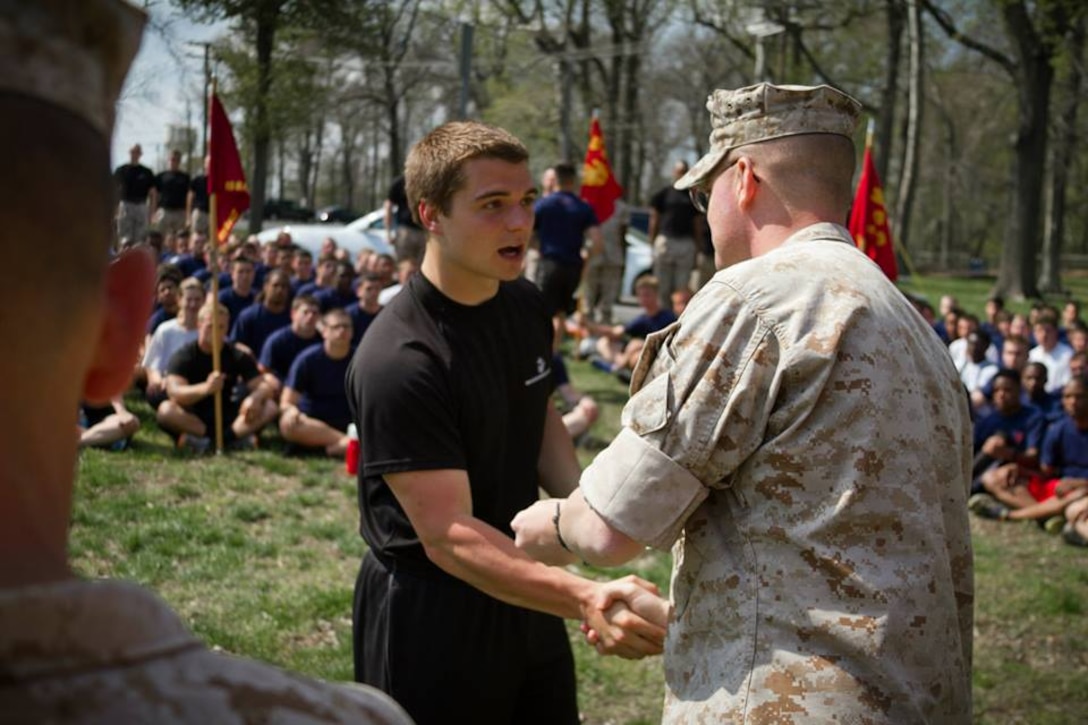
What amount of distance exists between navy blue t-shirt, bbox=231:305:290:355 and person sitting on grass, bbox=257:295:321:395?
639 millimetres

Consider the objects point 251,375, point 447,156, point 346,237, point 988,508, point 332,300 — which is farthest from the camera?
point 346,237

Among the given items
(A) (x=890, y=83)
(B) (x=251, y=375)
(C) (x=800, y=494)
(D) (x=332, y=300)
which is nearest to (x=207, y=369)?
(B) (x=251, y=375)

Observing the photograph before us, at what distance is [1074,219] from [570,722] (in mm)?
62418

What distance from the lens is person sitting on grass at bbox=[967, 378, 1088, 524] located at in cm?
854

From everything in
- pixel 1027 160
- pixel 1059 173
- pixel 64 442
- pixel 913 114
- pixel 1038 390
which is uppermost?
pixel 913 114

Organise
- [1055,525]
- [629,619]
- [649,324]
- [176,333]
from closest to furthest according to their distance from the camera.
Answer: [629,619]
[1055,525]
[176,333]
[649,324]

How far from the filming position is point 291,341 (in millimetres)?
10180

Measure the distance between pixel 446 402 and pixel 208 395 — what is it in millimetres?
6798

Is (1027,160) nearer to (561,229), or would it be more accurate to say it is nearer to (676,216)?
(676,216)

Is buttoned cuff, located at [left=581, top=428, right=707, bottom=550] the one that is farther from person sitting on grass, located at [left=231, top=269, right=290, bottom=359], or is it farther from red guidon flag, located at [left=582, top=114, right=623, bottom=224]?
red guidon flag, located at [left=582, top=114, right=623, bottom=224]

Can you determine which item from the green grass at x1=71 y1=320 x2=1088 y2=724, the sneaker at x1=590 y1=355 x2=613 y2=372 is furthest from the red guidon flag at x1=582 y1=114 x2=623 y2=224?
the green grass at x1=71 y1=320 x2=1088 y2=724

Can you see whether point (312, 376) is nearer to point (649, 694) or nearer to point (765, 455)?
point (649, 694)

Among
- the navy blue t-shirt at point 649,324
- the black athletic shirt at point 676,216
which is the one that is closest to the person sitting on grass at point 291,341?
the navy blue t-shirt at point 649,324

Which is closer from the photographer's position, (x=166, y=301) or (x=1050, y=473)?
(x=1050, y=473)
